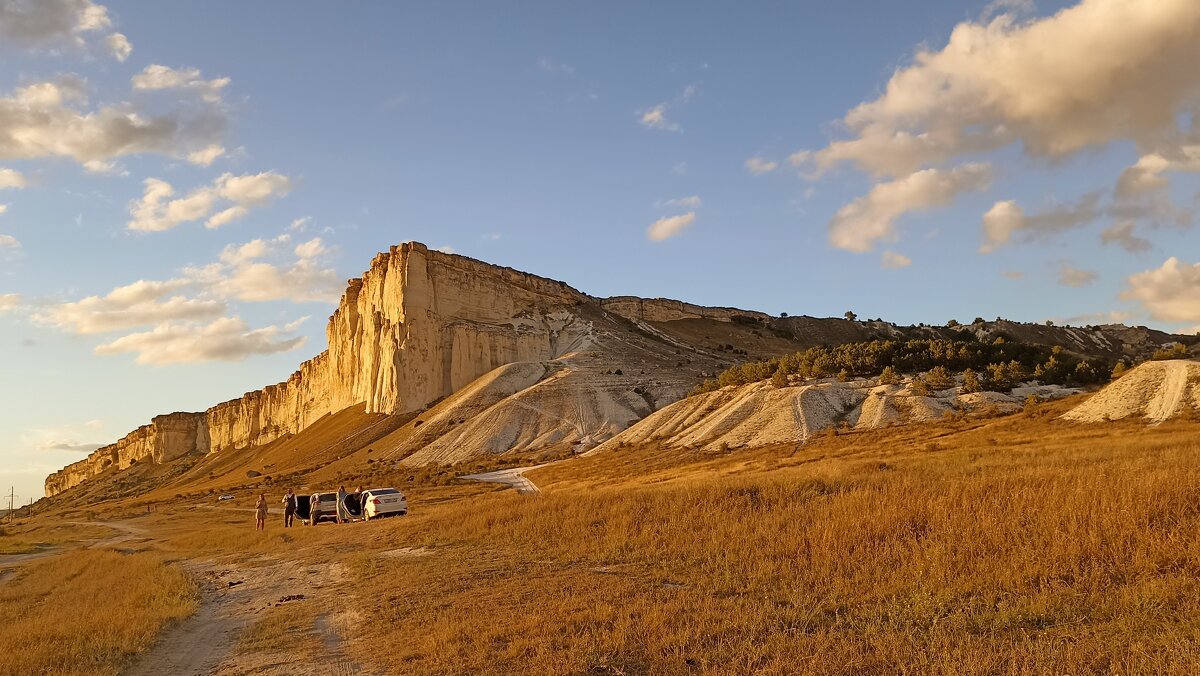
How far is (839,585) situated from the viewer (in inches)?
329

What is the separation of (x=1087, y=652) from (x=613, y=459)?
129 ft

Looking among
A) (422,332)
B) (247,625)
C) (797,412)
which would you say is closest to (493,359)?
(422,332)

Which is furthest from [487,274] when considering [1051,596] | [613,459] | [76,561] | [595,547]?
[1051,596]

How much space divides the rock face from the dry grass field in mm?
68040

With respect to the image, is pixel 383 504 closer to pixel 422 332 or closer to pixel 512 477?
pixel 512 477

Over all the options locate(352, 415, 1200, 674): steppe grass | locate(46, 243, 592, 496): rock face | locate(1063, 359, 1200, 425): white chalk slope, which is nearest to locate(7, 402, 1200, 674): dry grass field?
locate(352, 415, 1200, 674): steppe grass

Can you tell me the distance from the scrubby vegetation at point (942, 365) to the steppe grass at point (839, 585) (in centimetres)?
3125

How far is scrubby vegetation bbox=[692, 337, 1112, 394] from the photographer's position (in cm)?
4034

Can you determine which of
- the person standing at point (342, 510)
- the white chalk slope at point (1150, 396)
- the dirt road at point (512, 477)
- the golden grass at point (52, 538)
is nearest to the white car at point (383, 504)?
the person standing at point (342, 510)

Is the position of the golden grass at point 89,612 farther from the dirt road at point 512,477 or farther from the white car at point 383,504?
the dirt road at point 512,477

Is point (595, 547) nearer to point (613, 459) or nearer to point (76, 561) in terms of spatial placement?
point (76, 561)

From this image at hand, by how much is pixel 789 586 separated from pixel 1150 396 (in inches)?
1166

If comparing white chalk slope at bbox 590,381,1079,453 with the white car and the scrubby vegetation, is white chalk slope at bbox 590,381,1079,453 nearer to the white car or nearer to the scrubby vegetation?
the scrubby vegetation

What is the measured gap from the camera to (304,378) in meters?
117
